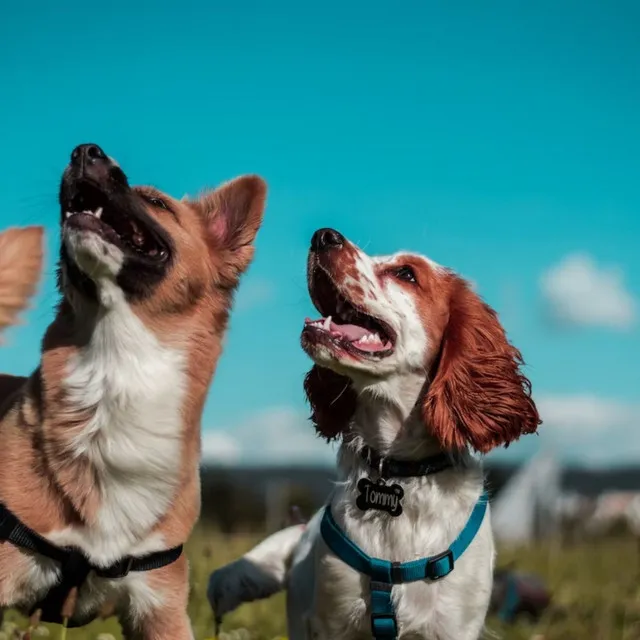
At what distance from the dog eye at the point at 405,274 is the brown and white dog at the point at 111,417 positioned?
3.23ft

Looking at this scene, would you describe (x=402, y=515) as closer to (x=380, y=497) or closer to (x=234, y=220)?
(x=380, y=497)

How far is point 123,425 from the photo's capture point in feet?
14.6

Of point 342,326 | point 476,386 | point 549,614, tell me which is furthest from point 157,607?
point 549,614

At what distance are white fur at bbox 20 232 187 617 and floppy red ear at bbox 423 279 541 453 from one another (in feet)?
4.03

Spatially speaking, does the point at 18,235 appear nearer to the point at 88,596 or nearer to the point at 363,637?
the point at 88,596

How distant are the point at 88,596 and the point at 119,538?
28 cm

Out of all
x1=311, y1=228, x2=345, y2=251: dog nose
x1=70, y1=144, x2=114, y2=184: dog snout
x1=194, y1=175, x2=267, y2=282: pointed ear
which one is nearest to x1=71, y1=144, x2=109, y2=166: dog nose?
x1=70, y1=144, x2=114, y2=184: dog snout

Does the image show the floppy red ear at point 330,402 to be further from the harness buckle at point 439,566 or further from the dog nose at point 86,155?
the dog nose at point 86,155

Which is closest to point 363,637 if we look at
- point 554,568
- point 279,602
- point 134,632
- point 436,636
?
point 436,636

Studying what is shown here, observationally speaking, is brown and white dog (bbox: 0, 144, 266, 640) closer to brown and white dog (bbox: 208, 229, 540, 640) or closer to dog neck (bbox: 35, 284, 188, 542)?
dog neck (bbox: 35, 284, 188, 542)

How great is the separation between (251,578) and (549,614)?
2.56 meters

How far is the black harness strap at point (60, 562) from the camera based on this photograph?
4.16 meters

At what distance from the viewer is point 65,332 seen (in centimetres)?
450

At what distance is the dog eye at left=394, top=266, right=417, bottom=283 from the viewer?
190 inches
